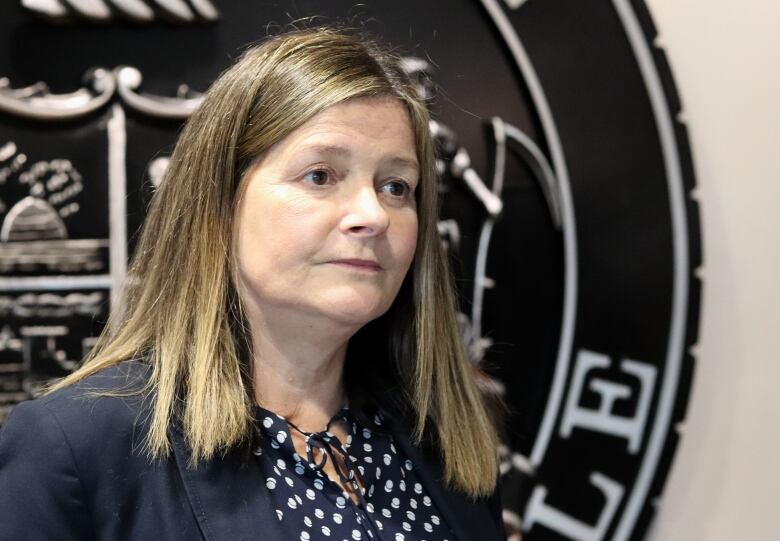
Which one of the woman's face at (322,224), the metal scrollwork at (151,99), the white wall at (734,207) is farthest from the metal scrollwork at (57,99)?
the white wall at (734,207)

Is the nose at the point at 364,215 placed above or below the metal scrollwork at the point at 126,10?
below

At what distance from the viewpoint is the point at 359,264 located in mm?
1117

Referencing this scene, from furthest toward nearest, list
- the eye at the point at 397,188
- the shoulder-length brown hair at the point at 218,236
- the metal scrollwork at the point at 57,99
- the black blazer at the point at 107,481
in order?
the metal scrollwork at the point at 57,99, the eye at the point at 397,188, the shoulder-length brown hair at the point at 218,236, the black blazer at the point at 107,481

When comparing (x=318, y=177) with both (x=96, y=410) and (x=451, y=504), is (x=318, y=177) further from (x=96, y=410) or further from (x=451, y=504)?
(x=451, y=504)

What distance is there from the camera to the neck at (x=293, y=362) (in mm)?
1151

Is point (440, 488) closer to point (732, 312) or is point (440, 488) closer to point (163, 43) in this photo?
point (732, 312)

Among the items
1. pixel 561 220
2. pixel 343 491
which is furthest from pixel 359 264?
pixel 561 220

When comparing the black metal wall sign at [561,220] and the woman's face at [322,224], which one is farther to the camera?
the black metal wall sign at [561,220]

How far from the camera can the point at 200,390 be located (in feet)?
3.53

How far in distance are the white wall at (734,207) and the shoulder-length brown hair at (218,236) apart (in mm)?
723

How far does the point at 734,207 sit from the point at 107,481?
1.30 m

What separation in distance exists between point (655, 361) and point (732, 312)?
0.18 meters

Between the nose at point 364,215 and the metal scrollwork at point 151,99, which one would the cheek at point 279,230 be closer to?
the nose at point 364,215

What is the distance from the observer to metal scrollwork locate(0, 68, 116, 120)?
1.64 m
